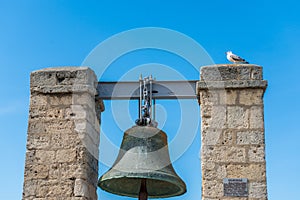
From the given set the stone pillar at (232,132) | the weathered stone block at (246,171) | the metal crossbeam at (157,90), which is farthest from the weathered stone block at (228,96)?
the weathered stone block at (246,171)

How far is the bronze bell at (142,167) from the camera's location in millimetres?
4391

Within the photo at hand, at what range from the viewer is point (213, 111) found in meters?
4.63

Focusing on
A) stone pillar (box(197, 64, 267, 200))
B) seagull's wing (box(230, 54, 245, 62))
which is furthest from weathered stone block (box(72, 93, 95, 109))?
seagull's wing (box(230, 54, 245, 62))

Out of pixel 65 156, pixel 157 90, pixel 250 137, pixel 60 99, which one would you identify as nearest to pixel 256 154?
pixel 250 137

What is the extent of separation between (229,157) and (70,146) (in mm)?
1348

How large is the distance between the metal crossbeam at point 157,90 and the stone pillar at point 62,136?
179 mm

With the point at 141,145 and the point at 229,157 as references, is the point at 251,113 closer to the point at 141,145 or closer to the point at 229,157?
the point at 229,157

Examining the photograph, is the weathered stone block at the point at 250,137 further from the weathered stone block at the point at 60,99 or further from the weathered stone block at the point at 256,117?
the weathered stone block at the point at 60,99

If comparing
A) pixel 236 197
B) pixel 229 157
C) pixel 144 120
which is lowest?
pixel 236 197

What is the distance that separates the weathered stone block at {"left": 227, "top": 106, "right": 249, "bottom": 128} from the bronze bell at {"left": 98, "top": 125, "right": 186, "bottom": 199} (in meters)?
0.59

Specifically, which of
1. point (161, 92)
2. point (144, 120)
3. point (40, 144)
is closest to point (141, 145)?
point (144, 120)

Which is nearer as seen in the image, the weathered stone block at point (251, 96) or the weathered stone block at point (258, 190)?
the weathered stone block at point (258, 190)

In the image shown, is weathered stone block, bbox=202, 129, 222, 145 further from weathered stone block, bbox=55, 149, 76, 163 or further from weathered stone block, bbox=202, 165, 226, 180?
weathered stone block, bbox=55, 149, 76, 163

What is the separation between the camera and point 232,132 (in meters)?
4.57
